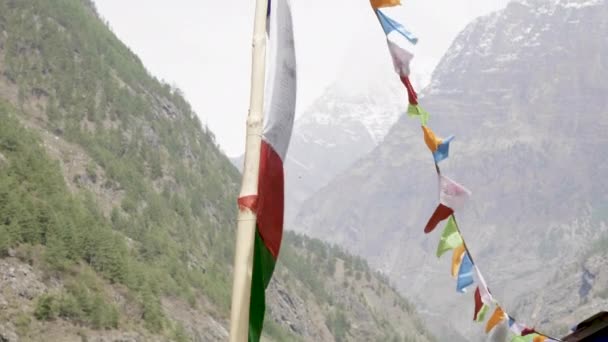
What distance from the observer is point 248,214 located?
480 centimetres

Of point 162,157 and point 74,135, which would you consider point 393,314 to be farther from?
point 74,135

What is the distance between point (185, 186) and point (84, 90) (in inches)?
726

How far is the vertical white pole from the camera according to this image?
185 inches

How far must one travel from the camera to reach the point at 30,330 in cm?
5678

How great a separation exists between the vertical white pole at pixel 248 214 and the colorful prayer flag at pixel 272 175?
0.39 feet

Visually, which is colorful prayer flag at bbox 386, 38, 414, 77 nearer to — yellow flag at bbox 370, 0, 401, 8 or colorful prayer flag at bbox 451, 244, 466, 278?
yellow flag at bbox 370, 0, 401, 8

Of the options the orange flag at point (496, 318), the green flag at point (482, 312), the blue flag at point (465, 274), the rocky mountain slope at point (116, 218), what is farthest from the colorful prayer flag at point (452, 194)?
the rocky mountain slope at point (116, 218)

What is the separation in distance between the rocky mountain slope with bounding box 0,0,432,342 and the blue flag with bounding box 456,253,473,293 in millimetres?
44198

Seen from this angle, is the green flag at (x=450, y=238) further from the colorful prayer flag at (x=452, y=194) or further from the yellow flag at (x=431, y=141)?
the yellow flag at (x=431, y=141)

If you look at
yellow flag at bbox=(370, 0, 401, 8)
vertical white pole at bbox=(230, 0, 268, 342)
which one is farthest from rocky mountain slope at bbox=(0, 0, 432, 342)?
vertical white pole at bbox=(230, 0, 268, 342)

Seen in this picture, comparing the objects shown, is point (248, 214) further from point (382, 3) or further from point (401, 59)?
point (401, 59)

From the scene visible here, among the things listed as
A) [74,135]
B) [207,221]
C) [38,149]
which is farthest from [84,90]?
[38,149]

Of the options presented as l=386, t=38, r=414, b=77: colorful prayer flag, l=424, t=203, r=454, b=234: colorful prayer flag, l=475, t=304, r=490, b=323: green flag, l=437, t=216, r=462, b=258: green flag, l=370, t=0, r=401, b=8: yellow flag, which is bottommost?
Result: l=475, t=304, r=490, b=323: green flag

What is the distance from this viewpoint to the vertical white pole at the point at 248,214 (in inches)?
185
